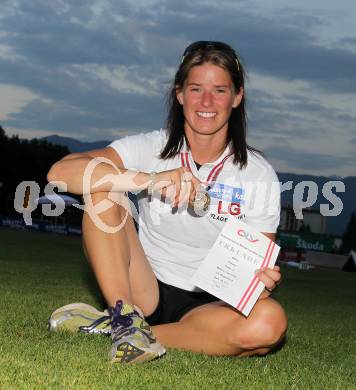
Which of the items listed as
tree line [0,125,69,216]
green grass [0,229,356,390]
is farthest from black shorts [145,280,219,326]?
tree line [0,125,69,216]

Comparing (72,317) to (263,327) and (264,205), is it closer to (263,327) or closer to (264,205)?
(263,327)

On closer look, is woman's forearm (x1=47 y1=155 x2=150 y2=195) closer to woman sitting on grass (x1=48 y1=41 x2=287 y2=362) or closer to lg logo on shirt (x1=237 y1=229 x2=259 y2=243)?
woman sitting on grass (x1=48 y1=41 x2=287 y2=362)

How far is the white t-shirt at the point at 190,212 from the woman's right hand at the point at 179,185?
0.53 m

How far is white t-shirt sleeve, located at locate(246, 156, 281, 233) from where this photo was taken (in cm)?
419

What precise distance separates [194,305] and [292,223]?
111 meters

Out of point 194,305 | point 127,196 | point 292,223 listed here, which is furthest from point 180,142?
point 292,223

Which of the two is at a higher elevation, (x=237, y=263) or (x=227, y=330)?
(x=237, y=263)

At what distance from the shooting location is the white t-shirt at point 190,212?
422cm

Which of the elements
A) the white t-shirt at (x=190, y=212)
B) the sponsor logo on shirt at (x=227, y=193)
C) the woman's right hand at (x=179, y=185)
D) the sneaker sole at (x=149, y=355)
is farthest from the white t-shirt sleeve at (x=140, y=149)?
the sneaker sole at (x=149, y=355)

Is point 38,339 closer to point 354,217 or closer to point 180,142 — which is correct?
point 180,142

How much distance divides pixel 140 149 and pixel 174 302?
90 centimetres

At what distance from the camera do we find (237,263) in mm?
3812

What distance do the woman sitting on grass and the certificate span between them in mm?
63

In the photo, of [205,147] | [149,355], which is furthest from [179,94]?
[149,355]
